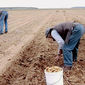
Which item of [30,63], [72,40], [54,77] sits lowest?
[30,63]

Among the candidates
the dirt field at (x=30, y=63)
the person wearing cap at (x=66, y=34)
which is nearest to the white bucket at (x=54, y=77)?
the dirt field at (x=30, y=63)

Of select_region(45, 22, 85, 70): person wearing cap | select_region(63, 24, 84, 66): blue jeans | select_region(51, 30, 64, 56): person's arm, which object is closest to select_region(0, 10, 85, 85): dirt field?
select_region(63, 24, 84, 66): blue jeans

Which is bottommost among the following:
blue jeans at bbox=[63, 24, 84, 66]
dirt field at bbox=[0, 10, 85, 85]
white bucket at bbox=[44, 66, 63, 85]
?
dirt field at bbox=[0, 10, 85, 85]

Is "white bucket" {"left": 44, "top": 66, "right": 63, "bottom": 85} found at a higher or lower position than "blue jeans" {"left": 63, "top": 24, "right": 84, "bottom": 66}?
lower

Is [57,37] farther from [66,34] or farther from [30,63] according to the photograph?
[30,63]

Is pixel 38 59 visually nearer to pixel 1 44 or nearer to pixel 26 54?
pixel 26 54

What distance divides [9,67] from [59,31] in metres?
1.87

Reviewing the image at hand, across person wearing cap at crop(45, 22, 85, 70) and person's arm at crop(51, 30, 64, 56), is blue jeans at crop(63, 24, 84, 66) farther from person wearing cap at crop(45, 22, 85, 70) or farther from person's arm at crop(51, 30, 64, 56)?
person's arm at crop(51, 30, 64, 56)

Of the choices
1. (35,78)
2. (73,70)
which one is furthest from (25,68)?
(73,70)

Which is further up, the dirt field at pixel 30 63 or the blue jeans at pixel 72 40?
the blue jeans at pixel 72 40

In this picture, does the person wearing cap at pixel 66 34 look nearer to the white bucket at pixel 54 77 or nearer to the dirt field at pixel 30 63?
the dirt field at pixel 30 63

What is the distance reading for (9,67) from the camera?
238 inches

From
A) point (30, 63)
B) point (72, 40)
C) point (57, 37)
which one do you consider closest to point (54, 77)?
point (57, 37)

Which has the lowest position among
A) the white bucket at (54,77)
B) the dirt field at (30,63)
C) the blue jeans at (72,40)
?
the dirt field at (30,63)
